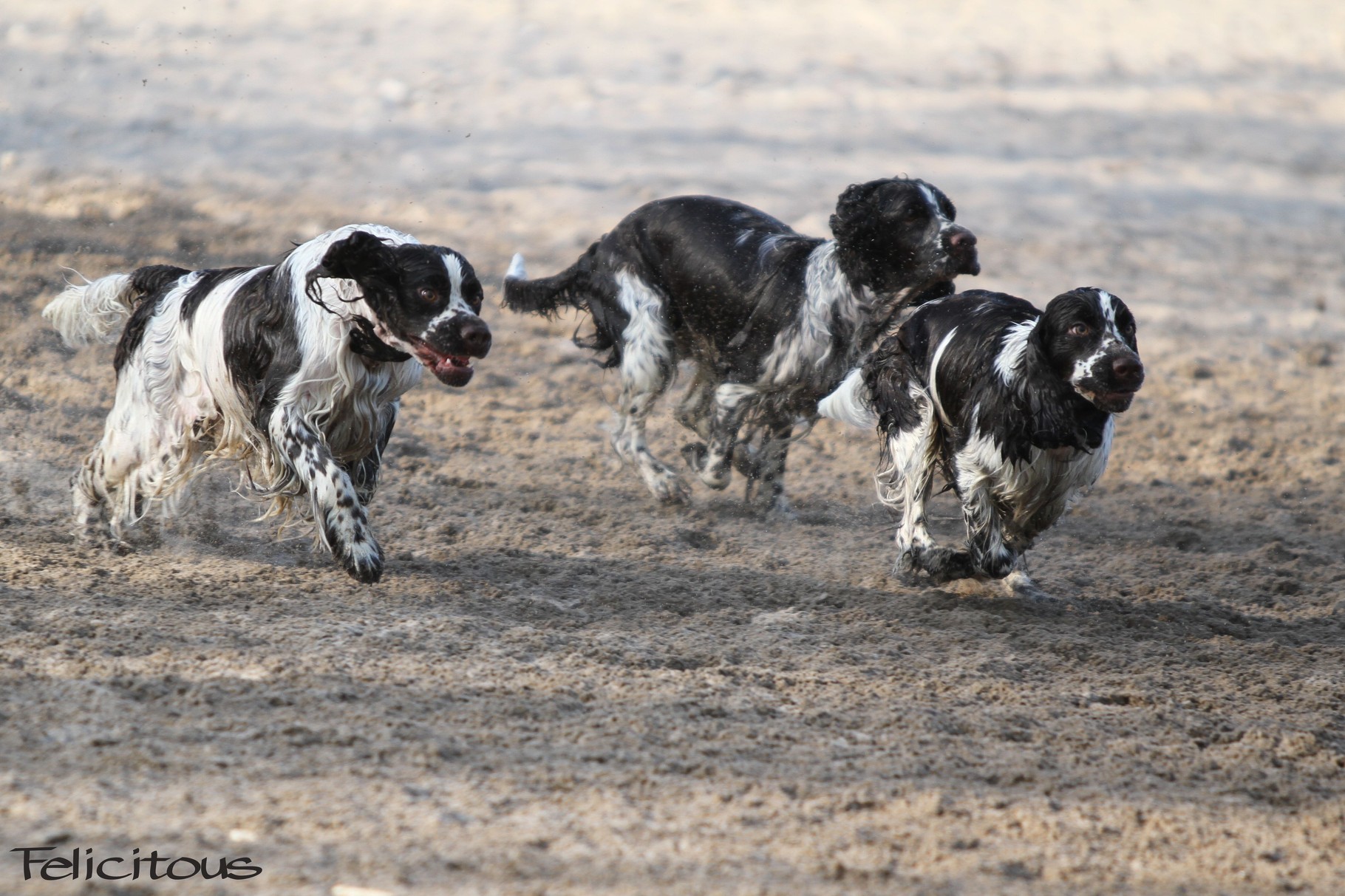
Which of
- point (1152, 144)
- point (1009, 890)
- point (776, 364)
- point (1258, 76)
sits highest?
point (1258, 76)

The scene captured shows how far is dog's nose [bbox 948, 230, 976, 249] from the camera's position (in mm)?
5804

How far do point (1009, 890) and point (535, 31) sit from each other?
13355 millimetres

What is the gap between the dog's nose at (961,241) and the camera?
5.80 meters

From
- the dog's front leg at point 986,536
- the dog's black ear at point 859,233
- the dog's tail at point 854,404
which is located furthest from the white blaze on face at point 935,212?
the dog's front leg at point 986,536

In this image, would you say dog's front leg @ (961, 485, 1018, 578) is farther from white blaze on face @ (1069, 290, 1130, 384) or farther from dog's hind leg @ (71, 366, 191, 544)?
dog's hind leg @ (71, 366, 191, 544)

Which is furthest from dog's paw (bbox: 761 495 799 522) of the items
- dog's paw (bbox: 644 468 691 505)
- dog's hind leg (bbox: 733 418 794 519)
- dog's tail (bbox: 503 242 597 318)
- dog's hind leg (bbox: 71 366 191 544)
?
dog's hind leg (bbox: 71 366 191 544)

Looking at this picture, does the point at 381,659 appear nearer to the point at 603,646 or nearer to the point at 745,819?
the point at 603,646

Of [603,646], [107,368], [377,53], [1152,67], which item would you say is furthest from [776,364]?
[1152,67]

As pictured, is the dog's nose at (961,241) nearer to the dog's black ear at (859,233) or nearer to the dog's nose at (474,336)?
the dog's black ear at (859,233)

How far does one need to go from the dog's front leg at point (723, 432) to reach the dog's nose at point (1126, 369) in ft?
7.81

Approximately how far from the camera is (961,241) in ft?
19.0

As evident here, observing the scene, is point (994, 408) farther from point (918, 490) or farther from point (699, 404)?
point (699, 404)

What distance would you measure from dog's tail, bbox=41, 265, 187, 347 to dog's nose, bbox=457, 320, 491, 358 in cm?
155

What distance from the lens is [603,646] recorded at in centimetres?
451
